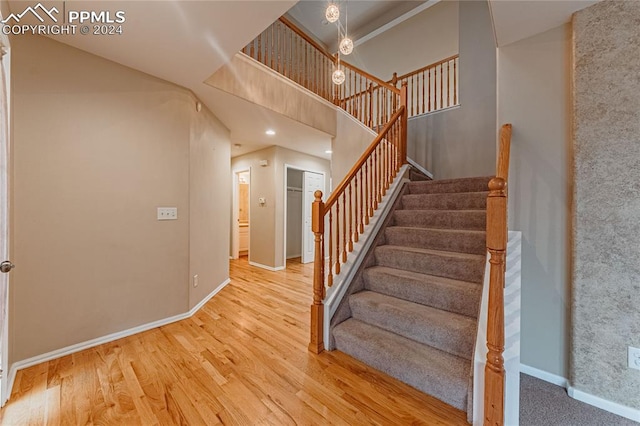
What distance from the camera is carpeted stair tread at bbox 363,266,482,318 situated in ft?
5.99

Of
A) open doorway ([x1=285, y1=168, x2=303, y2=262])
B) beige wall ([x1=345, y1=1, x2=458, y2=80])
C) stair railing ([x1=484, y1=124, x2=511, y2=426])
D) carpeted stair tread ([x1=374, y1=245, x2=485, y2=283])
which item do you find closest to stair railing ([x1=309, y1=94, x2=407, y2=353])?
carpeted stair tread ([x1=374, y1=245, x2=485, y2=283])

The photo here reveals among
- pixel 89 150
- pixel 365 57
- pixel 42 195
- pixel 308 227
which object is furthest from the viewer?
pixel 365 57

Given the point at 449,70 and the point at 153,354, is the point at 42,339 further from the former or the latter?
the point at 449,70

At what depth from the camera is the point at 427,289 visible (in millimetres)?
1990

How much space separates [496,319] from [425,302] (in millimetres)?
767

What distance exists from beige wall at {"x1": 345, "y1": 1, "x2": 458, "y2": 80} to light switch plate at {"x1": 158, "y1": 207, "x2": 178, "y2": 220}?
218 inches

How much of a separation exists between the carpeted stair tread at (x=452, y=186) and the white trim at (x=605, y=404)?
6.20 ft

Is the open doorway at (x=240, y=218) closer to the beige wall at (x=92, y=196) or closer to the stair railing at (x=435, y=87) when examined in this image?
the beige wall at (x=92, y=196)

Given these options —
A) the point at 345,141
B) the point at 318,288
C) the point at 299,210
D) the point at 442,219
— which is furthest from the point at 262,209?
the point at 442,219

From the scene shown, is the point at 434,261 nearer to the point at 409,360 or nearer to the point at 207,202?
the point at 409,360

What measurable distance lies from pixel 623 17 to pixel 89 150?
3.83 metres

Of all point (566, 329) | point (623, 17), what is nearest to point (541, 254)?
point (566, 329)

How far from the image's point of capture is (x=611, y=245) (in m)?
1.55

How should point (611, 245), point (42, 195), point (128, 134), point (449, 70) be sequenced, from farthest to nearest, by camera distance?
point (449, 70)
point (128, 134)
point (42, 195)
point (611, 245)
